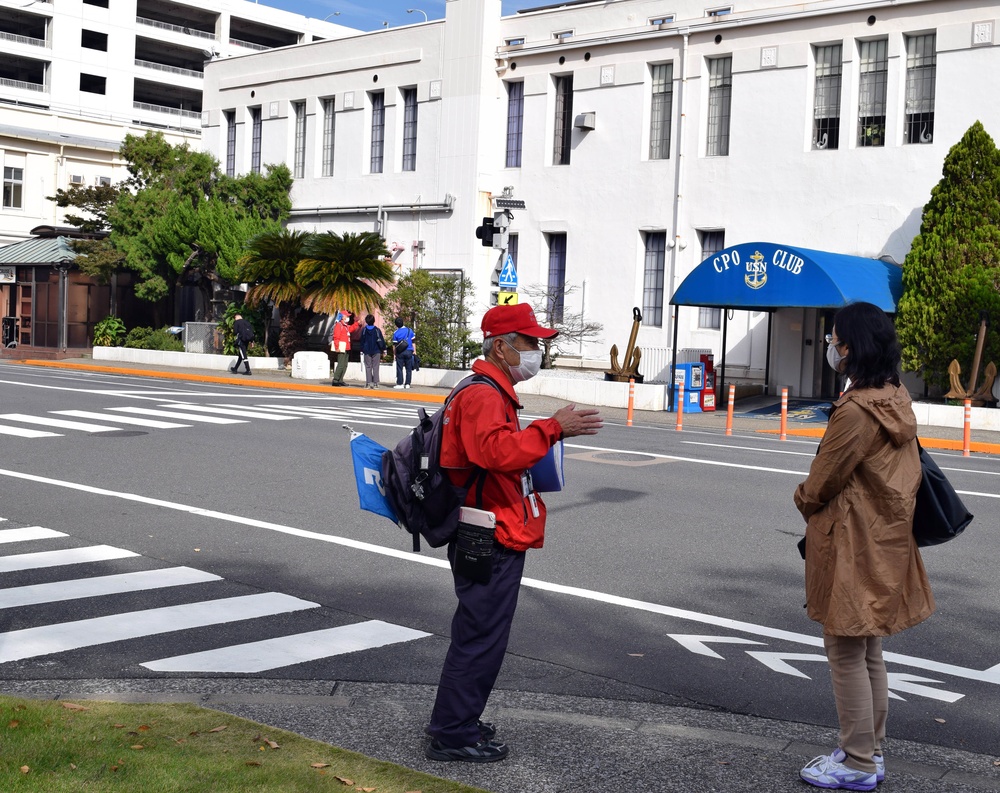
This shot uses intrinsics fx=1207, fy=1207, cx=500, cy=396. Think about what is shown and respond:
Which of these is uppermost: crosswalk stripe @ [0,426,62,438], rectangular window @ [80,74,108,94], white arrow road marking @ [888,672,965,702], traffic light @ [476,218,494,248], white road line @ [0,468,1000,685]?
rectangular window @ [80,74,108,94]

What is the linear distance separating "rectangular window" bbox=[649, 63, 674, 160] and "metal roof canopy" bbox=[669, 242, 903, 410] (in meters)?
7.57

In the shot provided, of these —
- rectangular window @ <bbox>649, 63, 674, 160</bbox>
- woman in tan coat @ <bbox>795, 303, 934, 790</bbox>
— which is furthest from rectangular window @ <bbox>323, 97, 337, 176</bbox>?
woman in tan coat @ <bbox>795, 303, 934, 790</bbox>

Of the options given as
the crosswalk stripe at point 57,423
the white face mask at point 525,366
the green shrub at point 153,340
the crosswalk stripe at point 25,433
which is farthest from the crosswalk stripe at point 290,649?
the green shrub at point 153,340

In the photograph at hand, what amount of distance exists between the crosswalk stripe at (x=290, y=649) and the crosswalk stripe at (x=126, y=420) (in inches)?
461

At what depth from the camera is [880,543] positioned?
15.7ft

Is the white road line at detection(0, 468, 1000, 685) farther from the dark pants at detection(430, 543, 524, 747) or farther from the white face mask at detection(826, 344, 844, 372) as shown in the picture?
the dark pants at detection(430, 543, 524, 747)

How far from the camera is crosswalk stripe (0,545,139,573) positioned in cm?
876

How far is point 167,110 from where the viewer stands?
78.8m

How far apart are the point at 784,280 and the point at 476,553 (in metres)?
20.0

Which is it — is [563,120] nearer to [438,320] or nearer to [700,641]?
[438,320]

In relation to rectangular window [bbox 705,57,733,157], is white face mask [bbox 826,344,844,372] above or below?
below

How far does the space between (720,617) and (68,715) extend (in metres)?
4.12

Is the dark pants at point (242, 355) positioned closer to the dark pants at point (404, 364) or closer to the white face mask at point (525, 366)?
the dark pants at point (404, 364)

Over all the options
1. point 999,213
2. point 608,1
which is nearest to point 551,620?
point 999,213
